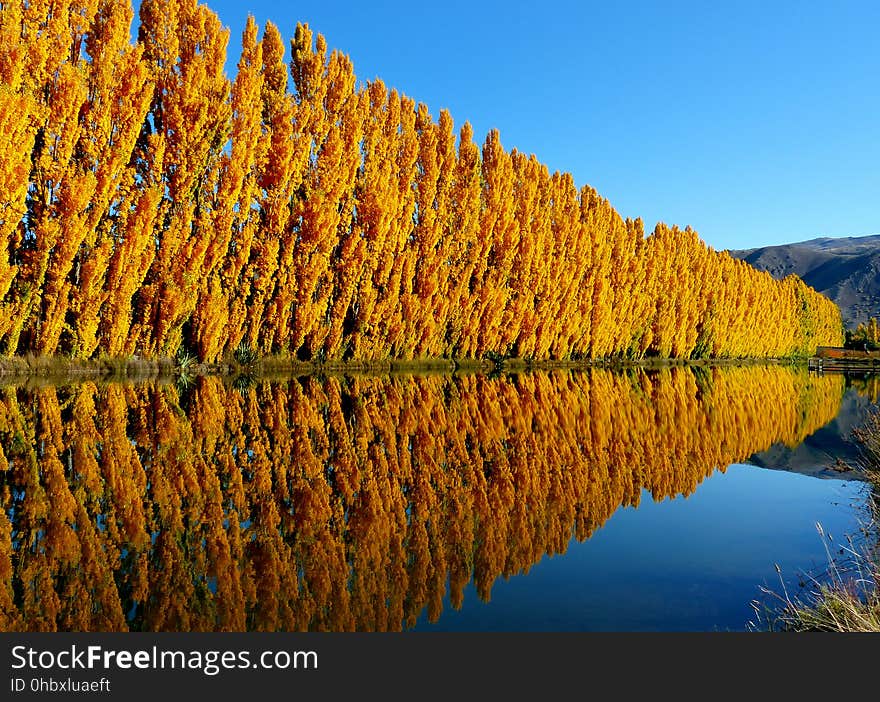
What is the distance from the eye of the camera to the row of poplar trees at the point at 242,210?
17.4 m

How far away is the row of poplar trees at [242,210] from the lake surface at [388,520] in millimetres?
7249

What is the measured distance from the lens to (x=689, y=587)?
4590 mm

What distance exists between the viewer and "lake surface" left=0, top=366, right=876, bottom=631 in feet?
12.7

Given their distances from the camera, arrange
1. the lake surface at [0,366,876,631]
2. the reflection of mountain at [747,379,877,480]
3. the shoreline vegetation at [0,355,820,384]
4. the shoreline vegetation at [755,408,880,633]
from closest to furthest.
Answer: the shoreline vegetation at [755,408,880,633] < the lake surface at [0,366,876,631] < the reflection of mountain at [747,379,877,480] < the shoreline vegetation at [0,355,820,384]

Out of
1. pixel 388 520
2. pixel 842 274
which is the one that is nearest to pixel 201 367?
pixel 388 520

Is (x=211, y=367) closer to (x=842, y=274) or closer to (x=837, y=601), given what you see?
(x=837, y=601)

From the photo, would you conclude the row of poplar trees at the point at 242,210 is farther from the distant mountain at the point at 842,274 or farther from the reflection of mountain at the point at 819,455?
the distant mountain at the point at 842,274

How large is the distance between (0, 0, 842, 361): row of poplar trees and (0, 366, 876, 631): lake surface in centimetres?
725

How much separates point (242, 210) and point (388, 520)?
17920mm

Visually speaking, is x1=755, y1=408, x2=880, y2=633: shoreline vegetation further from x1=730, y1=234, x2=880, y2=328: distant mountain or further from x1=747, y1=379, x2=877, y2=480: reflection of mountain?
x1=730, y1=234, x2=880, y2=328: distant mountain

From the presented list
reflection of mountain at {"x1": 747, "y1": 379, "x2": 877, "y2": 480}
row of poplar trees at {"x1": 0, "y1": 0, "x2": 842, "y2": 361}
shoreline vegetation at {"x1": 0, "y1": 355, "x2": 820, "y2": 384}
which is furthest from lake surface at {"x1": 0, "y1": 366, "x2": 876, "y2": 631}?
row of poplar trees at {"x1": 0, "y1": 0, "x2": 842, "y2": 361}

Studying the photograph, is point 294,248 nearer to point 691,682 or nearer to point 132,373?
point 132,373

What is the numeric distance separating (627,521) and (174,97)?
19.2m

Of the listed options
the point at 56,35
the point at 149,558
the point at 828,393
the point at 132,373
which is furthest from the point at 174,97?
the point at 828,393
